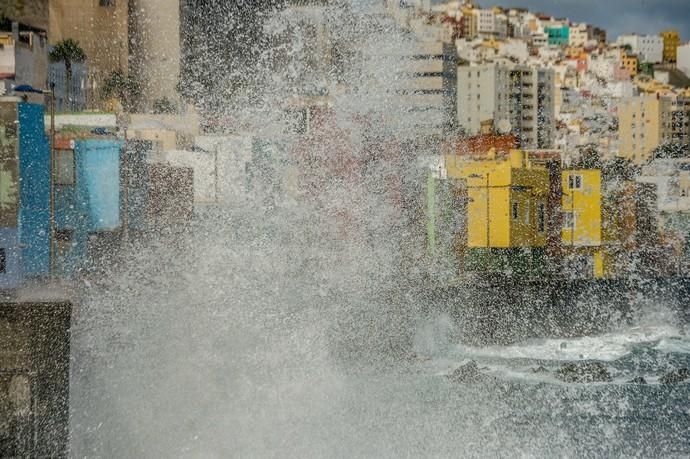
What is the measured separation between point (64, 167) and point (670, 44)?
101 m

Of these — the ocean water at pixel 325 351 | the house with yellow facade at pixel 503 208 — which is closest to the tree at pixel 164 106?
the ocean water at pixel 325 351

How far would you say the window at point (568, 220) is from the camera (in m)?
35.5

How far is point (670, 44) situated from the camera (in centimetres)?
11438

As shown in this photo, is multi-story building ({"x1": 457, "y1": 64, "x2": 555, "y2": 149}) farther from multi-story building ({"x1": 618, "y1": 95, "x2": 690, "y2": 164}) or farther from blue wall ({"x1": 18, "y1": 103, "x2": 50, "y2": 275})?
blue wall ({"x1": 18, "y1": 103, "x2": 50, "y2": 275})

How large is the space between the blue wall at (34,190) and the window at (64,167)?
0.54 m

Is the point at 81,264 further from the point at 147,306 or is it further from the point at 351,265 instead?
the point at 147,306

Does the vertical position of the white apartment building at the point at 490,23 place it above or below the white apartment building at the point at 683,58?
above

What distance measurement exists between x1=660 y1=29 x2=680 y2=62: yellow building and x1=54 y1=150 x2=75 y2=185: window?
96.1 m

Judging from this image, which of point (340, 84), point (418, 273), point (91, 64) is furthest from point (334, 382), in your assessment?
point (91, 64)

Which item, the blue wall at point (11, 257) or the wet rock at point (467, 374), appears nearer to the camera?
the wet rock at point (467, 374)

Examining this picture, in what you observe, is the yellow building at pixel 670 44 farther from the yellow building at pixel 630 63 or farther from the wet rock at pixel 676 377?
the wet rock at pixel 676 377

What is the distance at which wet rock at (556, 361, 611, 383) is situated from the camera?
67.2 ft

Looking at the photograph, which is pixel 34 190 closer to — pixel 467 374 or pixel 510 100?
pixel 467 374

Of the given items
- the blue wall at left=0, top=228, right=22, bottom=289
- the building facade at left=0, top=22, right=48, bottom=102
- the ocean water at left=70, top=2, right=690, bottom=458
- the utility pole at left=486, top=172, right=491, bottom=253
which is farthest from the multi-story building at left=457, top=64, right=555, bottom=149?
the blue wall at left=0, top=228, right=22, bottom=289
